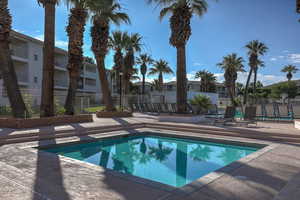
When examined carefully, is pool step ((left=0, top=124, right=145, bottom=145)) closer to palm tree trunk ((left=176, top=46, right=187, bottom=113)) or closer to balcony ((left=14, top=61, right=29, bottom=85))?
palm tree trunk ((left=176, top=46, right=187, bottom=113))

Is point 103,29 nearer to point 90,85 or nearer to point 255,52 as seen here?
point 90,85

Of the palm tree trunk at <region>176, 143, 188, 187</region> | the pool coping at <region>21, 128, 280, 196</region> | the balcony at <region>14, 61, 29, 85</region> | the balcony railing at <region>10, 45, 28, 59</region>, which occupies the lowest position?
the palm tree trunk at <region>176, 143, 188, 187</region>

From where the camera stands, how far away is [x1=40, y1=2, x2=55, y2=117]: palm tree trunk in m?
Result: 10.1

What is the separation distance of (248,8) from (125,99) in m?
13.6

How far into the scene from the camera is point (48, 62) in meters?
10.2

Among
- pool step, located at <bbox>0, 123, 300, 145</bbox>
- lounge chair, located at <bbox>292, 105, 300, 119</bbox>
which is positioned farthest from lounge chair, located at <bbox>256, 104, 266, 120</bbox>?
pool step, located at <bbox>0, 123, 300, 145</bbox>

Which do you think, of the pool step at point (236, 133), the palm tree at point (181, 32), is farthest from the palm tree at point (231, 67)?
the pool step at point (236, 133)

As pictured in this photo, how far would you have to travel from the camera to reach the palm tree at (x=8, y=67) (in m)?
9.50

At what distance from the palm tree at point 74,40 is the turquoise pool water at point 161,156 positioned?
488 centimetres

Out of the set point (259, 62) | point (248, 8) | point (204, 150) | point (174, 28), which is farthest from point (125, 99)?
point (259, 62)

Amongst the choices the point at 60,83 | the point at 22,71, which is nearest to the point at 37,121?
the point at 22,71

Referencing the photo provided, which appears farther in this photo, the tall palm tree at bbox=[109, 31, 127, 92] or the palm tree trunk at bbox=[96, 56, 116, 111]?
the tall palm tree at bbox=[109, 31, 127, 92]

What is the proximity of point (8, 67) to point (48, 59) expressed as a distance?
1.80 meters

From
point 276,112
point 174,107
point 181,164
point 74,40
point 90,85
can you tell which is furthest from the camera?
point 90,85
